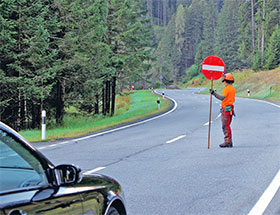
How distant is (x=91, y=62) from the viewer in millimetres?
26406

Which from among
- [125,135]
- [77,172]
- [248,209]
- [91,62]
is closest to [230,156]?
[248,209]

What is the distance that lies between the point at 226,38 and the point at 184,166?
10685 cm

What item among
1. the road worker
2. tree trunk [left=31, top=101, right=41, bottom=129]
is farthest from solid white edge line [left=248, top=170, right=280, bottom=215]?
tree trunk [left=31, top=101, right=41, bottom=129]

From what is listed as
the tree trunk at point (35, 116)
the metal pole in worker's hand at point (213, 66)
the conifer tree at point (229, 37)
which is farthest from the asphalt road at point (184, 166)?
the conifer tree at point (229, 37)

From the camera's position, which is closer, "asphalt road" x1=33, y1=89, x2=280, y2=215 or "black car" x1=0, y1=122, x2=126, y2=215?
"black car" x1=0, y1=122, x2=126, y2=215

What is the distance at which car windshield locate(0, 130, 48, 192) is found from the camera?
115 inches

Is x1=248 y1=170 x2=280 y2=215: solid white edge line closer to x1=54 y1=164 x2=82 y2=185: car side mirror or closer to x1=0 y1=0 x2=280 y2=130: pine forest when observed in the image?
x1=54 y1=164 x2=82 y2=185: car side mirror

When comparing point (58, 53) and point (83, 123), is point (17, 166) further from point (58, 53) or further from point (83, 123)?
point (83, 123)

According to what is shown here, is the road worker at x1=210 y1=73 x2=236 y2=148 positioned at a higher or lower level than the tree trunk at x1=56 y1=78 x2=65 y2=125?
higher

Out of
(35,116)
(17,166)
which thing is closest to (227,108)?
(17,166)

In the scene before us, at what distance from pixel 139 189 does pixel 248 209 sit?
1.85 m


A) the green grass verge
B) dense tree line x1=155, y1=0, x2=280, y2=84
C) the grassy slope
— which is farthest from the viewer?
dense tree line x1=155, y1=0, x2=280, y2=84

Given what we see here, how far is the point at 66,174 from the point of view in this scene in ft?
10.8

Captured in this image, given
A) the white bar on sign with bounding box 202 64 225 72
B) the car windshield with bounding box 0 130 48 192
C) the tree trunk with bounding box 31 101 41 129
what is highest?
the car windshield with bounding box 0 130 48 192
